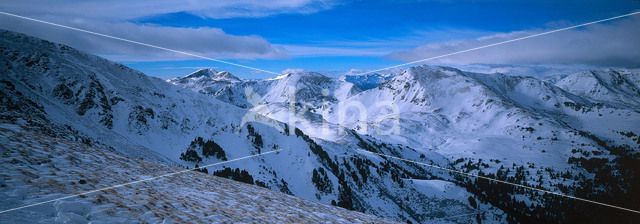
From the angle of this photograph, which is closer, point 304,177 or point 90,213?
point 90,213

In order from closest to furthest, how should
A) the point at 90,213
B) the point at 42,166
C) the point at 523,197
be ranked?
the point at 90,213
the point at 42,166
the point at 523,197

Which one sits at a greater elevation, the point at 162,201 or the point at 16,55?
the point at 16,55

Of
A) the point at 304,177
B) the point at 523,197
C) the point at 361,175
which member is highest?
the point at 304,177

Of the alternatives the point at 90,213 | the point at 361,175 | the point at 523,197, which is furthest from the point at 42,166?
the point at 523,197

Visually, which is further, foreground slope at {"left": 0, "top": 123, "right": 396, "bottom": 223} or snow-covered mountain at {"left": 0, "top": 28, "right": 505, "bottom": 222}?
snow-covered mountain at {"left": 0, "top": 28, "right": 505, "bottom": 222}

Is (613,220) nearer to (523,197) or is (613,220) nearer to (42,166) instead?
(523,197)

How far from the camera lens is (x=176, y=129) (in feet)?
164

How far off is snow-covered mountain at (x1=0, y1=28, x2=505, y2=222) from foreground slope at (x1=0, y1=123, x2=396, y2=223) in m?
14.6

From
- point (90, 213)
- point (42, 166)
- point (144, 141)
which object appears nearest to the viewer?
point (90, 213)

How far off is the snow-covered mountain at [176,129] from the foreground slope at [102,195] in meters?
14.6

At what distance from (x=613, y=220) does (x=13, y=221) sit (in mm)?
268423

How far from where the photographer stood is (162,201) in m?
7.44

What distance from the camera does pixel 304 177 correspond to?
60875mm

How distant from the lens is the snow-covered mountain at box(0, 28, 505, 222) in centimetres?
3369
